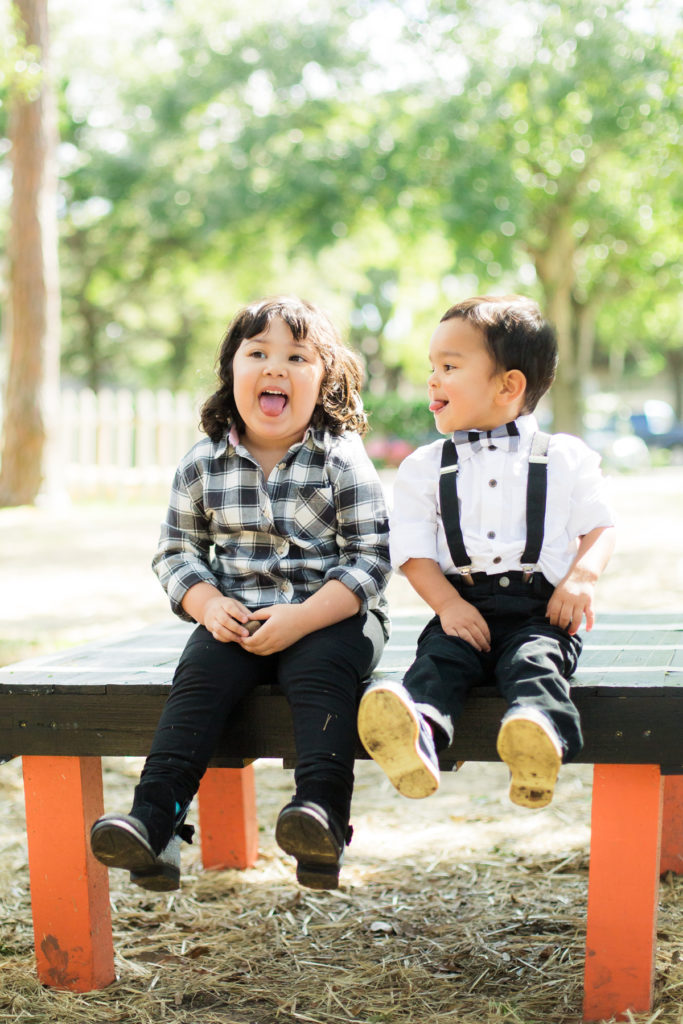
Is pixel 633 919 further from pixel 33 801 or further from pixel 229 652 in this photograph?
pixel 33 801

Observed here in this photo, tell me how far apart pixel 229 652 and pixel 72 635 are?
148 inches

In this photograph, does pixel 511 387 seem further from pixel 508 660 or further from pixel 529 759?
pixel 529 759

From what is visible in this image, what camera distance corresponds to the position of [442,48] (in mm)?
17344

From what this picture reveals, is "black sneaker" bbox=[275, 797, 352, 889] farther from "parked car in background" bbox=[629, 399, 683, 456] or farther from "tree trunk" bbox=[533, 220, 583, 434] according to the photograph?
"parked car in background" bbox=[629, 399, 683, 456]

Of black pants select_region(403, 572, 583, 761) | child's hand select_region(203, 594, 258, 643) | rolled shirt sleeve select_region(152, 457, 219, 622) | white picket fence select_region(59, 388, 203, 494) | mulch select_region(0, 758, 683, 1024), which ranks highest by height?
white picket fence select_region(59, 388, 203, 494)

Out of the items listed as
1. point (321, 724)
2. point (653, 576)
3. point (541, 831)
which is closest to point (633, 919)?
point (321, 724)

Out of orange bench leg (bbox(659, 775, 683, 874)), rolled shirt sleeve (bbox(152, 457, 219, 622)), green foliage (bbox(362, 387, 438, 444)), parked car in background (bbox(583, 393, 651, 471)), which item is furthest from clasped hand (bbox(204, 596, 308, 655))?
green foliage (bbox(362, 387, 438, 444))

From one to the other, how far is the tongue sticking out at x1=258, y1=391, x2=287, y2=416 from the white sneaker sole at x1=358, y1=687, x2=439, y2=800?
2.84 ft

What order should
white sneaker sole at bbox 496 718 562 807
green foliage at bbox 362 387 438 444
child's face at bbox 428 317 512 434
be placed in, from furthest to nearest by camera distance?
green foliage at bbox 362 387 438 444
child's face at bbox 428 317 512 434
white sneaker sole at bbox 496 718 562 807

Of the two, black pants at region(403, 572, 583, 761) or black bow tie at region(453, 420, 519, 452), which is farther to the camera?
black bow tie at region(453, 420, 519, 452)

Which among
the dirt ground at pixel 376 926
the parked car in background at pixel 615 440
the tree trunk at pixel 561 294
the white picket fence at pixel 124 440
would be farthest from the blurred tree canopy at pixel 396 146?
the dirt ground at pixel 376 926

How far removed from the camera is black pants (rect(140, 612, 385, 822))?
216cm

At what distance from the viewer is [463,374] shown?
2.53 meters

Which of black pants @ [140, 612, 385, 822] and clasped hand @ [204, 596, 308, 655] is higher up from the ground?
clasped hand @ [204, 596, 308, 655]
